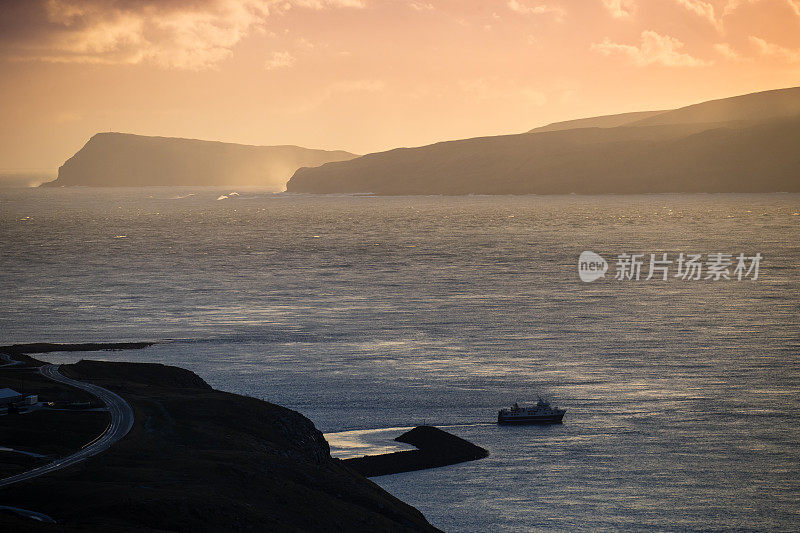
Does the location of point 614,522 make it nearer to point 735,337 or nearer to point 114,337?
point 735,337

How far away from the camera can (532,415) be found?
75.8 metres

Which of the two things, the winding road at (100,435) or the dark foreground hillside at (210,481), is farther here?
the winding road at (100,435)

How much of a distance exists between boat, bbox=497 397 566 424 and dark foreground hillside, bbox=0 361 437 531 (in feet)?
60.5

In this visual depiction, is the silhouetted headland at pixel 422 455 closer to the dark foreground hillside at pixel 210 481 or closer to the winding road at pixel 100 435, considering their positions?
the dark foreground hillside at pixel 210 481

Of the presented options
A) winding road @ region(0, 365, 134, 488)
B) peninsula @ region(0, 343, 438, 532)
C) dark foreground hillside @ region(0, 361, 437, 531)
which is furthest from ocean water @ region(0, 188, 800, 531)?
winding road @ region(0, 365, 134, 488)

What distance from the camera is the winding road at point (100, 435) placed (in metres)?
46.2

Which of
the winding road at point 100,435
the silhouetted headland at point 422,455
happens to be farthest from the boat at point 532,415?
the winding road at point 100,435

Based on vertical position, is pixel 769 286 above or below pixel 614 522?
above

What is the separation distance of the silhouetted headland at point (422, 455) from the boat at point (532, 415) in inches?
265

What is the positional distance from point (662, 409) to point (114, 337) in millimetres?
67367

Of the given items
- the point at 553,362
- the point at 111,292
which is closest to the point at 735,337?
the point at 553,362

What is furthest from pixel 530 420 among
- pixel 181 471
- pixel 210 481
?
pixel 181 471

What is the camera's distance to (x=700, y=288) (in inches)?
6319

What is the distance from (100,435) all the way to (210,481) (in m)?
10.7
